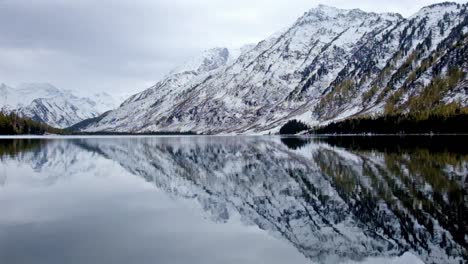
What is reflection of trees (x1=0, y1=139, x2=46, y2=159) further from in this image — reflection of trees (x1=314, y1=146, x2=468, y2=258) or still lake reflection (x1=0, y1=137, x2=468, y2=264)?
reflection of trees (x1=314, y1=146, x2=468, y2=258)

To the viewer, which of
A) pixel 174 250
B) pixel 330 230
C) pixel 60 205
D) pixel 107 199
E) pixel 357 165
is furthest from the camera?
pixel 357 165

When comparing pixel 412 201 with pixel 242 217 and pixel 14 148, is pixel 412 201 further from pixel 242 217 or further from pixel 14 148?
pixel 14 148

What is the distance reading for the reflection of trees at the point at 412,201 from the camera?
23.5m

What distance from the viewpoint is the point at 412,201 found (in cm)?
3247

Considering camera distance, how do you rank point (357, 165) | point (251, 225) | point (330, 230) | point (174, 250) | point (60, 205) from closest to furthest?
point (174, 250) → point (330, 230) → point (251, 225) → point (60, 205) → point (357, 165)

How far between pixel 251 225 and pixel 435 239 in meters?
10.6

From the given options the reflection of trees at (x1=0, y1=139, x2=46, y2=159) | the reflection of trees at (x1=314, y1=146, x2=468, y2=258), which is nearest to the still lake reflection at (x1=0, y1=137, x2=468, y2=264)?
the reflection of trees at (x1=314, y1=146, x2=468, y2=258)

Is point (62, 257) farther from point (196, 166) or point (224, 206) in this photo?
point (196, 166)

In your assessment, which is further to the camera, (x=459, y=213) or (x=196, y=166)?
(x=196, y=166)

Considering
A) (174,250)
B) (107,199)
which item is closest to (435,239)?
(174,250)

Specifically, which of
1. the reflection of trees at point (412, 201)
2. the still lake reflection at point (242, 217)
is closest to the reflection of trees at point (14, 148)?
the still lake reflection at point (242, 217)

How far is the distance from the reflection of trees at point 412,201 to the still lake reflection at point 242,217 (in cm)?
8

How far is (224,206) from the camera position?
35.2 meters

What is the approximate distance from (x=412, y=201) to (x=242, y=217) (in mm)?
12182
